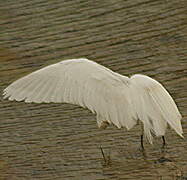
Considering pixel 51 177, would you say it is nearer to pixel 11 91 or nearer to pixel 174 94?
pixel 11 91

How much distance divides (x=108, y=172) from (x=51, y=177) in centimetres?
→ 19

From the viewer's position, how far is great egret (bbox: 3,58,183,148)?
1938 millimetres

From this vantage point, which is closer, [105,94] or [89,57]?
[105,94]

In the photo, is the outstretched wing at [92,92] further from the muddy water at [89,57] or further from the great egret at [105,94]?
the muddy water at [89,57]

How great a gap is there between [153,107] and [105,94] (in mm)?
143

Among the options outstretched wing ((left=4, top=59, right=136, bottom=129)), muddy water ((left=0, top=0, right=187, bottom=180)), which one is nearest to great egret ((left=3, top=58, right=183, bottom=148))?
outstretched wing ((left=4, top=59, right=136, bottom=129))

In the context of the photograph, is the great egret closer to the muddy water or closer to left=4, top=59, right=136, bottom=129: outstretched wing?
left=4, top=59, right=136, bottom=129: outstretched wing

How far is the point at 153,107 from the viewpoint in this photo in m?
1.97

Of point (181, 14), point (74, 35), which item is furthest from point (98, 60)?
point (181, 14)

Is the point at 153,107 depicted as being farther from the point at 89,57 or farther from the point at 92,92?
the point at 89,57

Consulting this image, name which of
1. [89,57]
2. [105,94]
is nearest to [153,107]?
[105,94]

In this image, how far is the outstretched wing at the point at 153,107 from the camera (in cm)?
195

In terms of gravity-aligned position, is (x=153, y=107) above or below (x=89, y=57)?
below

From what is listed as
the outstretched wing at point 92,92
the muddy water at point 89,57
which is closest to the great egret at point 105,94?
the outstretched wing at point 92,92
